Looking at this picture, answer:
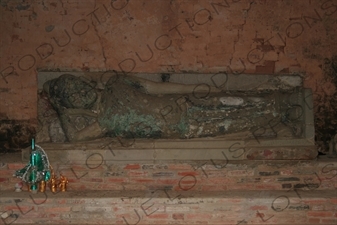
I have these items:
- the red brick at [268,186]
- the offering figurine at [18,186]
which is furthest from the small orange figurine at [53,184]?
the red brick at [268,186]

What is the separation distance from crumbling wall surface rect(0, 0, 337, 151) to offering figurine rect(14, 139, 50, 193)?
116 cm

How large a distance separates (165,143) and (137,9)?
193cm

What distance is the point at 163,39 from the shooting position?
584cm

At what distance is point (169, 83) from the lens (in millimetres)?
5367

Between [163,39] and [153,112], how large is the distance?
1227 mm

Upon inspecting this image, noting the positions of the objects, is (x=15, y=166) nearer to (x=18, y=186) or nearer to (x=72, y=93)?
(x=18, y=186)

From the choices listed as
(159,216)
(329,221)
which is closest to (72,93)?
(159,216)

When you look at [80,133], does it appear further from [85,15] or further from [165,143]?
[85,15]

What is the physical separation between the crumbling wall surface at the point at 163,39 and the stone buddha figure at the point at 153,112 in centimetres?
74

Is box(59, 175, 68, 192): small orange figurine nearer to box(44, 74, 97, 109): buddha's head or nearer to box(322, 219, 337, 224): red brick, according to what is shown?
box(44, 74, 97, 109): buddha's head

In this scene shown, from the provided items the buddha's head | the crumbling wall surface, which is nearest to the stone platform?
the buddha's head

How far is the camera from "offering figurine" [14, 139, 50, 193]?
4.77 meters

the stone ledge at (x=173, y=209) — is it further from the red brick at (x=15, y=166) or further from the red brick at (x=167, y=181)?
the red brick at (x=15, y=166)

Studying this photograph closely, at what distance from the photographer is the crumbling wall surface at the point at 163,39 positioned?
19.0 ft
